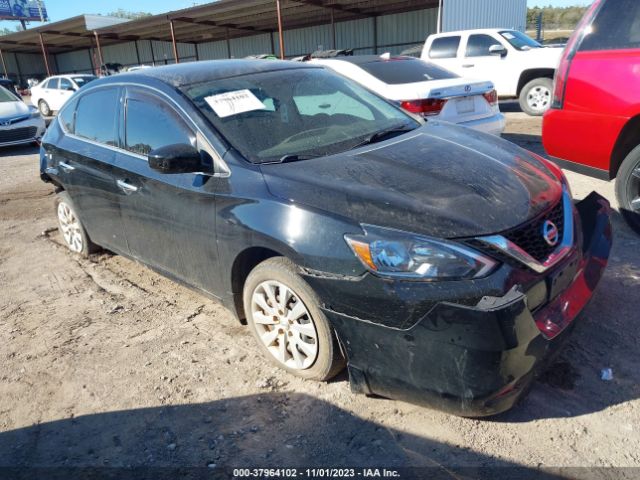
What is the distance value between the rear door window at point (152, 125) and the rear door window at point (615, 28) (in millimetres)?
3338

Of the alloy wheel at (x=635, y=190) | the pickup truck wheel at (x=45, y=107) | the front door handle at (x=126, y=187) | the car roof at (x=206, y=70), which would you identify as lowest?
the pickup truck wheel at (x=45, y=107)

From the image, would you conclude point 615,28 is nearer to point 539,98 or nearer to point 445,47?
point 539,98

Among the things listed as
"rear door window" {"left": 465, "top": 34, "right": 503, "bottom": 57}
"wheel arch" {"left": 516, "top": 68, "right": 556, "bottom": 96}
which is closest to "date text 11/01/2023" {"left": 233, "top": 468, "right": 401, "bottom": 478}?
"wheel arch" {"left": 516, "top": 68, "right": 556, "bottom": 96}

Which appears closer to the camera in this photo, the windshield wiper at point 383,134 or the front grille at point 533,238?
the front grille at point 533,238

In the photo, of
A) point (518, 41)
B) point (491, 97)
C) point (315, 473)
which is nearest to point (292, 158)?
point (315, 473)

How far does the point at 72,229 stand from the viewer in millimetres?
4902

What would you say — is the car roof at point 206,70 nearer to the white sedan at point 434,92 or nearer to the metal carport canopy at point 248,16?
the white sedan at point 434,92

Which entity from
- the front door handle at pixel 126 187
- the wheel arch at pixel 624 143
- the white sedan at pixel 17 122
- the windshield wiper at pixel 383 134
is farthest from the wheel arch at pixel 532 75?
the white sedan at pixel 17 122

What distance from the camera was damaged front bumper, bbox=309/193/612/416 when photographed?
2.08 meters

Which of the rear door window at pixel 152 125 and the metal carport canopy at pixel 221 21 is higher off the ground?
the metal carport canopy at pixel 221 21

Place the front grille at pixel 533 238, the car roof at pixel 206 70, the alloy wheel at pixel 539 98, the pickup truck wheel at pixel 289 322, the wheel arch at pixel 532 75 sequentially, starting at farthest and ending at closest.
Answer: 1. the alloy wheel at pixel 539 98
2. the wheel arch at pixel 532 75
3. the car roof at pixel 206 70
4. the pickup truck wheel at pixel 289 322
5. the front grille at pixel 533 238

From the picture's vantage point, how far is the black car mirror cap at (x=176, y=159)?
282 cm

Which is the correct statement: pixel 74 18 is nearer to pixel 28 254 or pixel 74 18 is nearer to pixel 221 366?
pixel 28 254

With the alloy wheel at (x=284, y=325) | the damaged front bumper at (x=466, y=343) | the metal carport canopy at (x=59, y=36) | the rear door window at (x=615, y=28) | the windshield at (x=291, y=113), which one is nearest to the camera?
the damaged front bumper at (x=466, y=343)
